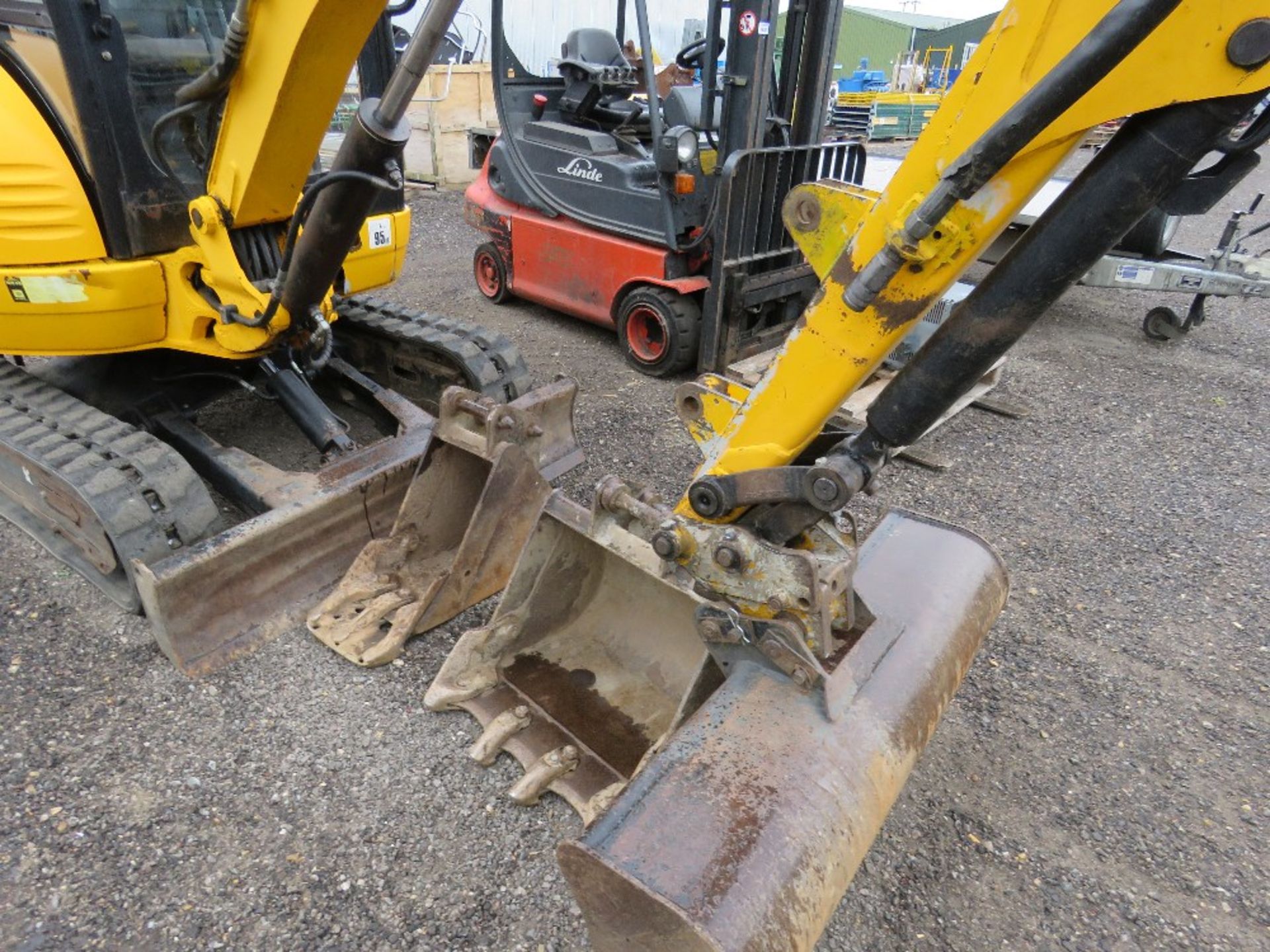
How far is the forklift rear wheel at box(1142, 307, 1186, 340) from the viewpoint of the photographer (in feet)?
20.6

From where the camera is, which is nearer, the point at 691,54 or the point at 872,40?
the point at 691,54

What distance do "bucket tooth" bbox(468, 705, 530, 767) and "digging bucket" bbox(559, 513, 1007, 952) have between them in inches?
30.8

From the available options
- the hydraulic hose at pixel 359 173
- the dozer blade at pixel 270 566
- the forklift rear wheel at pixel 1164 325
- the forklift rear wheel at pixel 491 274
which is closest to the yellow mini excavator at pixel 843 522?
the dozer blade at pixel 270 566

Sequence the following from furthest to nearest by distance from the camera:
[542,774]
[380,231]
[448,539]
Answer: [380,231] < [448,539] < [542,774]

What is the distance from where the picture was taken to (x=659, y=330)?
5172 mm

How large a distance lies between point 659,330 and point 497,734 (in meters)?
3.30

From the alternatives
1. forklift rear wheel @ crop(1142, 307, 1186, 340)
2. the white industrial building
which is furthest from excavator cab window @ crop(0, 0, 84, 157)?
the white industrial building

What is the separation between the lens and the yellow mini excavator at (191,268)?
2.49 metres

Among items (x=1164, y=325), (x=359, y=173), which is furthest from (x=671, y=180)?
(x=1164, y=325)

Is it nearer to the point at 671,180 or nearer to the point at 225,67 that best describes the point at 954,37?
the point at 671,180

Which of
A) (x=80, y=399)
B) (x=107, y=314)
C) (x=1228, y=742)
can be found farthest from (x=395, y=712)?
(x=1228, y=742)

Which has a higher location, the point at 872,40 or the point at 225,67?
the point at 225,67

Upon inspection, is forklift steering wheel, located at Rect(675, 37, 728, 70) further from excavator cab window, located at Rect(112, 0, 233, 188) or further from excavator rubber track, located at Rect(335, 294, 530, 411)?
excavator cab window, located at Rect(112, 0, 233, 188)

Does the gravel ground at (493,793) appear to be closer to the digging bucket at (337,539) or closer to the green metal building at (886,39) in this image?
the digging bucket at (337,539)
